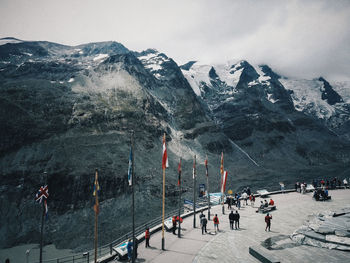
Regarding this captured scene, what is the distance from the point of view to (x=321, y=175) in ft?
256

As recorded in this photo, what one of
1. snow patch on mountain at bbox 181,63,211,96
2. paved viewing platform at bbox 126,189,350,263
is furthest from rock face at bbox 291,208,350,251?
snow patch on mountain at bbox 181,63,211,96

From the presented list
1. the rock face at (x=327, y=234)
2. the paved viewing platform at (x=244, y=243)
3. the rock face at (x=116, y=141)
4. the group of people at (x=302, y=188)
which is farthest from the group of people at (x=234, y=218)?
the rock face at (x=116, y=141)

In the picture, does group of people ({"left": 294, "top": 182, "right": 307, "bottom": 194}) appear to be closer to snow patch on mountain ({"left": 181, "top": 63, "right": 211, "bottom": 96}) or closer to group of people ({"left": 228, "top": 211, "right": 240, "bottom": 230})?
group of people ({"left": 228, "top": 211, "right": 240, "bottom": 230})

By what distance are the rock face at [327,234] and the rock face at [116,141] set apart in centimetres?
3131

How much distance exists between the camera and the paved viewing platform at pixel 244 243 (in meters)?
15.1

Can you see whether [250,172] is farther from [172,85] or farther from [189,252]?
[189,252]

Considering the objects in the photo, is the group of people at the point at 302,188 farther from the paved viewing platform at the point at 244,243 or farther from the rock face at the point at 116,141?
the rock face at the point at 116,141

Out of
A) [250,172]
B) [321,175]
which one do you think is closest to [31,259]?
[250,172]

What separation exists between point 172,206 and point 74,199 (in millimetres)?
20631

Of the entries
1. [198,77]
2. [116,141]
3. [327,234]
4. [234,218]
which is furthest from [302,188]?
[198,77]

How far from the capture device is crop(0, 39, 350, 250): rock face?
4653cm

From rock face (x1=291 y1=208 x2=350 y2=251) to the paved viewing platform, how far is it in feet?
1.58

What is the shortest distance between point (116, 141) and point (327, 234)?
57.4 meters

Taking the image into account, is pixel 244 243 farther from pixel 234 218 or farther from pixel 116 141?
pixel 116 141
